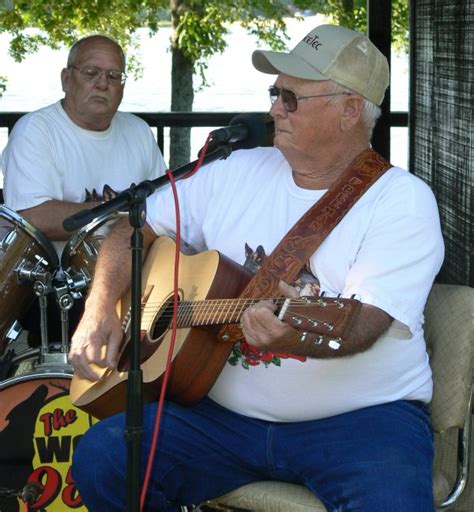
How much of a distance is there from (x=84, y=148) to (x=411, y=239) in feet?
6.07

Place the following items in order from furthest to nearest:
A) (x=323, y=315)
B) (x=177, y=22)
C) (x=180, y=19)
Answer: (x=177, y=22) → (x=180, y=19) → (x=323, y=315)

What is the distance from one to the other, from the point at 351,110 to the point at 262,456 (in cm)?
89

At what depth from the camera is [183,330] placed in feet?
8.27

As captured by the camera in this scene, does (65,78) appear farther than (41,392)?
Yes

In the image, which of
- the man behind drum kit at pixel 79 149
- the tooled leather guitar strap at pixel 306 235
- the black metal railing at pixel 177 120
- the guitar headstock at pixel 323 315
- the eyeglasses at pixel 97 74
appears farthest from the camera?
the black metal railing at pixel 177 120

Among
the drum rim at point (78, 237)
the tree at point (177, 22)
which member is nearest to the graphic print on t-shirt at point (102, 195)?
the drum rim at point (78, 237)

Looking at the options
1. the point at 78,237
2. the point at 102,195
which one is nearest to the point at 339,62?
the point at 78,237

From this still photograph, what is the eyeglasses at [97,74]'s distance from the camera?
4.07 meters

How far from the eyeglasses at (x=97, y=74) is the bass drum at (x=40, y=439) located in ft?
4.35

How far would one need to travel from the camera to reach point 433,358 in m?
2.70

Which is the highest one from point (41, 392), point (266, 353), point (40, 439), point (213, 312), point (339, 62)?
point (339, 62)

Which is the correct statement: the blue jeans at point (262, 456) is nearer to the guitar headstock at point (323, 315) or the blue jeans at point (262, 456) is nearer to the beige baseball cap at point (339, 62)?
the guitar headstock at point (323, 315)

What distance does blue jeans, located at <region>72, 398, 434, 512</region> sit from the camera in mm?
2346

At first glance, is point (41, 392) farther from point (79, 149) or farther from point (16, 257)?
point (79, 149)
